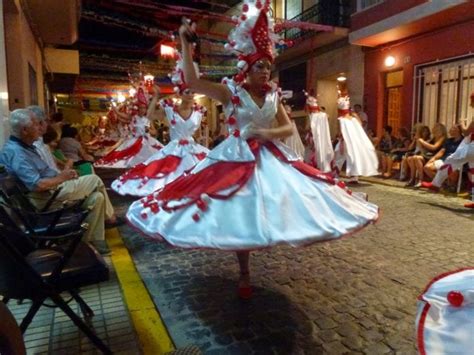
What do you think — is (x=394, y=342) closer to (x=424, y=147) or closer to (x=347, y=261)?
(x=347, y=261)

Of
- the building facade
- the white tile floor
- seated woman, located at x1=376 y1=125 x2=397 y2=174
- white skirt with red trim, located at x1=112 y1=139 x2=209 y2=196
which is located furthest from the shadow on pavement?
the building facade

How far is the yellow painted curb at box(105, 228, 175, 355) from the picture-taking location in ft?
9.43

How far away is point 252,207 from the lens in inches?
106

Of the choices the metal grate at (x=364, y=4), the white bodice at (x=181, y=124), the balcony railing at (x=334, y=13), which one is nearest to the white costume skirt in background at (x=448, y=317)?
the white bodice at (x=181, y=124)

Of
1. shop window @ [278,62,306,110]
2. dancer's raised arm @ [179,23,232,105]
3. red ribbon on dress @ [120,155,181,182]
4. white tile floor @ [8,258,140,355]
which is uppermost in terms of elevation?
shop window @ [278,62,306,110]

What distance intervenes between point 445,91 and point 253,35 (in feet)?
34.2

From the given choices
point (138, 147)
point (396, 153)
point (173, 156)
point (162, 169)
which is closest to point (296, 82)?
point (396, 153)

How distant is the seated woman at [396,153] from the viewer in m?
11.2

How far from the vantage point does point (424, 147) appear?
9.92 meters

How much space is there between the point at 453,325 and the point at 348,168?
30.2 feet

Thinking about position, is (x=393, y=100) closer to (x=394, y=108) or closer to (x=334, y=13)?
(x=394, y=108)

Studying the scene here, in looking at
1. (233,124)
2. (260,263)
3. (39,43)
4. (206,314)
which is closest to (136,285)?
(206,314)

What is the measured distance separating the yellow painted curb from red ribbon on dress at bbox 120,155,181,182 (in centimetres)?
158

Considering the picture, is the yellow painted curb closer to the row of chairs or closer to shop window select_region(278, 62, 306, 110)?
the row of chairs
